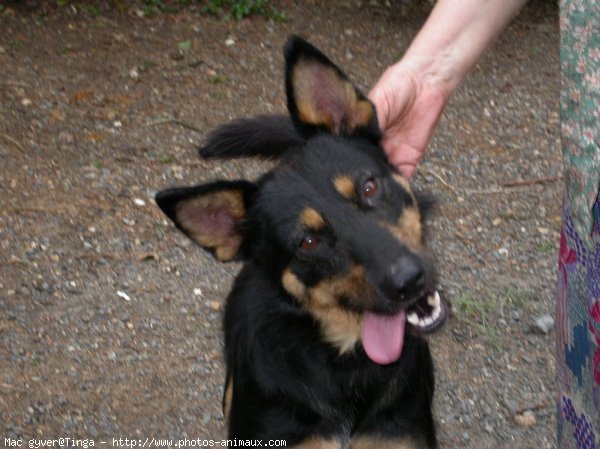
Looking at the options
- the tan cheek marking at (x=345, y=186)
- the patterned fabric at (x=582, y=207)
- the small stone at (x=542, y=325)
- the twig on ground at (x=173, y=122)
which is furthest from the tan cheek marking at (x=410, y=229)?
the twig on ground at (x=173, y=122)

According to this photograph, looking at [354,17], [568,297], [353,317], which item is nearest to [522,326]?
[353,317]

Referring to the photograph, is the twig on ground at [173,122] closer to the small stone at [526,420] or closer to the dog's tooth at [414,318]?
the small stone at [526,420]

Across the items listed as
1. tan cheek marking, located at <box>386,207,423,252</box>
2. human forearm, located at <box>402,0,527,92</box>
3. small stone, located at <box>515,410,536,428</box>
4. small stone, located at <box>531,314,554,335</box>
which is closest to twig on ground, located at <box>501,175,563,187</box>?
small stone, located at <box>531,314,554,335</box>

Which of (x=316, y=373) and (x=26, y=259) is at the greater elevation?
(x=316, y=373)

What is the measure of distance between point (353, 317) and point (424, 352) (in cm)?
40

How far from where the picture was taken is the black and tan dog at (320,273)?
297cm

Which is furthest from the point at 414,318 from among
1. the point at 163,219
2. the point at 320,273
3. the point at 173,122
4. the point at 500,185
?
the point at 173,122

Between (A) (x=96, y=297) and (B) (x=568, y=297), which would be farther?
(A) (x=96, y=297)

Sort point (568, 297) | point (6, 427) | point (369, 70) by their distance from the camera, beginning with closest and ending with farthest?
point (568, 297)
point (6, 427)
point (369, 70)

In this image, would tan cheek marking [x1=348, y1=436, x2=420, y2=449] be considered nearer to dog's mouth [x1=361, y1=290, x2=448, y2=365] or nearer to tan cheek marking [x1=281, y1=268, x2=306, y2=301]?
dog's mouth [x1=361, y1=290, x2=448, y2=365]

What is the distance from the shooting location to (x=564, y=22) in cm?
243

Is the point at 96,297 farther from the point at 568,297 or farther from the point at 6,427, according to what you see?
the point at 568,297

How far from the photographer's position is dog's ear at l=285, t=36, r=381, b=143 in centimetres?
302

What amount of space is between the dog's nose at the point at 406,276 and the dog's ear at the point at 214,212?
61 centimetres
